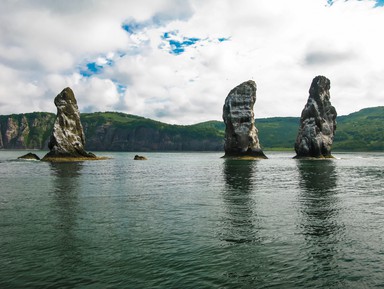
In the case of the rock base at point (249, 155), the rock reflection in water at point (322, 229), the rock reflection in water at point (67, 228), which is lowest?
the rock reflection in water at point (322, 229)

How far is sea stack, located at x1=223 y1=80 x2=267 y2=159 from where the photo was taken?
14788cm

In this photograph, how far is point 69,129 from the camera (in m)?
121

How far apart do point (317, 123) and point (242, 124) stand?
3554 cm

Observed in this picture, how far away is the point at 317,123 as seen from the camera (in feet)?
479

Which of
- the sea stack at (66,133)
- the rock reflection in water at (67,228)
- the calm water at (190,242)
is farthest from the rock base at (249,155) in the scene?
the rock reflection in water at (67,228)

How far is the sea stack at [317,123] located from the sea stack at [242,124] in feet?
70.2

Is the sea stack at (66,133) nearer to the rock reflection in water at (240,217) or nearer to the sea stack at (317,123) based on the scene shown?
the rock reflection in water at (240,217)

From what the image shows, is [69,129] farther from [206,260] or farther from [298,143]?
[206,260]

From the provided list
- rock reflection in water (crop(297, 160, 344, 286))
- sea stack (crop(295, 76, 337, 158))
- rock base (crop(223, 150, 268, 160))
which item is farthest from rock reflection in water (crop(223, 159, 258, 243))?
sea stack (crop(295, 76, 337, 158))

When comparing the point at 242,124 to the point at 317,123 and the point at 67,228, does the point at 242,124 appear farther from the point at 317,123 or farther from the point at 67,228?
the point at 67,228

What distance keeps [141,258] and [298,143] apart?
146652 millimetres

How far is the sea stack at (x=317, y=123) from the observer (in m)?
144

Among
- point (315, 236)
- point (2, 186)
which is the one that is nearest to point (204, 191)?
point (315, 236)

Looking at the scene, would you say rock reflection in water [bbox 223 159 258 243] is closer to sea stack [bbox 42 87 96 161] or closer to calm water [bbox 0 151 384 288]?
calm water [bbox 0 151 384 288]
